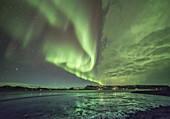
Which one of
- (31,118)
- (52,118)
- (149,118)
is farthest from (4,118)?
(149,118)

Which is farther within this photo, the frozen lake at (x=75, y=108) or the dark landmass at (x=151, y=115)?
the frozen lake at (x=75, y=108)

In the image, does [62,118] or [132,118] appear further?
[62,118]

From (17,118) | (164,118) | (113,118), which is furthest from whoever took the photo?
(17,118)

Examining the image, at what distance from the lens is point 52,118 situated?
12344 millimetres

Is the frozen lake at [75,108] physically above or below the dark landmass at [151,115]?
below

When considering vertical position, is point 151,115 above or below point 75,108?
above

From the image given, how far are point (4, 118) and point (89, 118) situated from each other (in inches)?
436

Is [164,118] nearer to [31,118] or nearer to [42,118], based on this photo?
[42,118]

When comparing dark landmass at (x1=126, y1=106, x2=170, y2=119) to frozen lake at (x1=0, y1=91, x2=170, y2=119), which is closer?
dark landmass at (x1=126, y1=106, x2=170, y2=119)

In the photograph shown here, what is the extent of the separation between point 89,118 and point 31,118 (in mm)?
7411

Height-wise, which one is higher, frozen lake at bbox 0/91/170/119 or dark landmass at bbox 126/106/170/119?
dark landmass at bbox 126/106/170/119

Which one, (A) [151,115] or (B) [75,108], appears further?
(B) [75,108]

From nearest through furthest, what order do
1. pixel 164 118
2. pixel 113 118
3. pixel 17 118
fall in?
pixel 164 118
pixel 113 118
pixel 17 118

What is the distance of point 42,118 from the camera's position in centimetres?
1246
